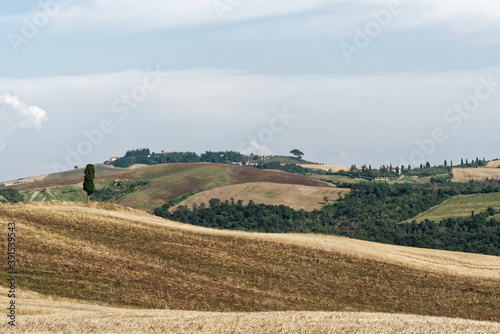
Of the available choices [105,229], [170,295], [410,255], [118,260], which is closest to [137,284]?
[170,295]

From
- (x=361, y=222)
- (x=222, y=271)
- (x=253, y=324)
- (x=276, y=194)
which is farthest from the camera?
(x=276, y=194)

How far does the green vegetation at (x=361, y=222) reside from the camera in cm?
14175

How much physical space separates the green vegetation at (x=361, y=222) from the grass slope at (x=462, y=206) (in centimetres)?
501

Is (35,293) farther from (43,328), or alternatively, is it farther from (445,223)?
(445,223)

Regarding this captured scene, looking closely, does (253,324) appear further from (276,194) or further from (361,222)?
(276,194)

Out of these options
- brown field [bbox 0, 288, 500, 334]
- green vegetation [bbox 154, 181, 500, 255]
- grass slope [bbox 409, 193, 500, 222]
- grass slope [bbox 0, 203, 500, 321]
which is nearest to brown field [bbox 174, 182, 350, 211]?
green vegetation [bbox 154, 181, 500, 255]

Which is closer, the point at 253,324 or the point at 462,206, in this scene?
the point at 253,324

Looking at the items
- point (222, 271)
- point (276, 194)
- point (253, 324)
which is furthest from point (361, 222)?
point (253, 324)

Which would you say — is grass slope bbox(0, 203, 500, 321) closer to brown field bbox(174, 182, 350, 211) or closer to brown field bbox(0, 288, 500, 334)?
brown field bbox(0, 288, 500, 334)

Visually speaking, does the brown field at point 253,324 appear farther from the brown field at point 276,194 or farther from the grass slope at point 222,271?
the brown field at point 276,194

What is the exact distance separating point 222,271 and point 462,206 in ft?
478

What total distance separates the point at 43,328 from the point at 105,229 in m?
42.4

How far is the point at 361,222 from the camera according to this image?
17125 cm

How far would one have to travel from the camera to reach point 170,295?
42375 mm
